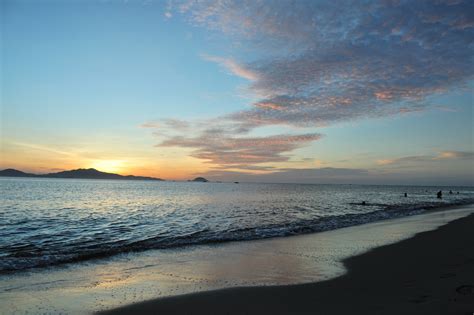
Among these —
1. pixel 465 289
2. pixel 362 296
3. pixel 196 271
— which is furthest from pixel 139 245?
pixel 465 289

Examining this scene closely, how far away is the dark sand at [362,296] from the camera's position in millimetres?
7012

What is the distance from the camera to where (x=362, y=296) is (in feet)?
26.1

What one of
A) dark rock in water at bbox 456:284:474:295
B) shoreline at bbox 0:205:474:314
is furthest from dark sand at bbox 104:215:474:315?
shoreline at bbox 0:205:474:314

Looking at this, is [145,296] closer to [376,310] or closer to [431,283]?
[376,310]

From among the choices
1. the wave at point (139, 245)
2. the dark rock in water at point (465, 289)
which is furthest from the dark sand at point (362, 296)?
the wave at point (139, 245)

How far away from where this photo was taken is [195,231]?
2141 centimetres

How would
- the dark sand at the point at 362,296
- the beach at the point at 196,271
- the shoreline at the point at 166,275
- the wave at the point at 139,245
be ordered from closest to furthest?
the dark sand at the point at 362,296, the beach at the point at 196,271, the shoreline at the point at 166,275, the wave at the point at 139,245

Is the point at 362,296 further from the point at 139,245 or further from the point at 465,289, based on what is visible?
the point at 139,245

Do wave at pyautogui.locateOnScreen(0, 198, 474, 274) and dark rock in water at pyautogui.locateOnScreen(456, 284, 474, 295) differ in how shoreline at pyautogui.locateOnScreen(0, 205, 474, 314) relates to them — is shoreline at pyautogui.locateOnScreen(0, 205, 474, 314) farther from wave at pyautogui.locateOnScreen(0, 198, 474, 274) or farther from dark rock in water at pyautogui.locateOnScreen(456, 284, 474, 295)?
dark rock in water at pyautogui.locateOnScreen(456, 284, 474, 295)

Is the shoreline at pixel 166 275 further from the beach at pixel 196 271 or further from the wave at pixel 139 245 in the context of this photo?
the wave at pixel 139 245

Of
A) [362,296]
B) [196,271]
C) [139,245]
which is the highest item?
[362,296]

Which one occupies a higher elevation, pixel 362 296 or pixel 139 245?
pixel 362 296

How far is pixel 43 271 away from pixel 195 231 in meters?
11.0

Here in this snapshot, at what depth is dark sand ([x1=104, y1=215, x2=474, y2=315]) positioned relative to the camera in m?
7.01
